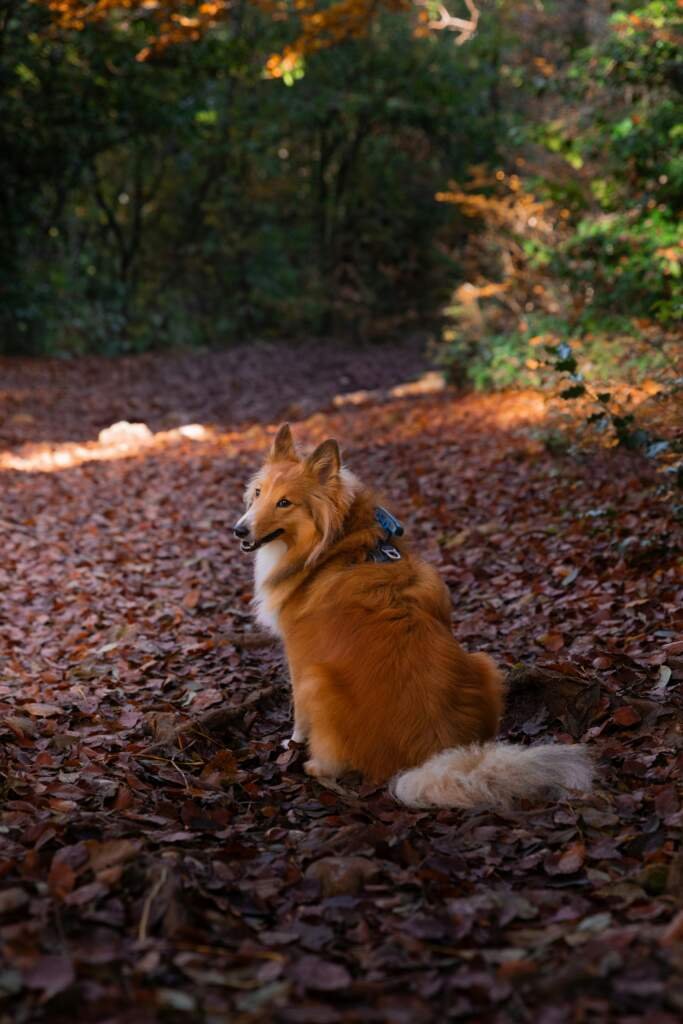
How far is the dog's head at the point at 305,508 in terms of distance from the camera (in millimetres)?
4734

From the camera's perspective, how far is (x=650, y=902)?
2912mm

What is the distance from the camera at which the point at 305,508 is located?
476cm

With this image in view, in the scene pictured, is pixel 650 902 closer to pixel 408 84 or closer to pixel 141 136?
pixel 141 136

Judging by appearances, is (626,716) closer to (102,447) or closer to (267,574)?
(267,574)

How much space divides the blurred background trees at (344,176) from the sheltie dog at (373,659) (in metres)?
2.07

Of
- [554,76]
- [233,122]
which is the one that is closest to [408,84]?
[233,122]

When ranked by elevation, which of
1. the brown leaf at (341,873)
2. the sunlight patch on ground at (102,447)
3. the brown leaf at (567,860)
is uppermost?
the sunlight patch on ground at (102,447)

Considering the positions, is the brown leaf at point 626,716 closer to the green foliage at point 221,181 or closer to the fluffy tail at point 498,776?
the fluffy tail at point 498,776

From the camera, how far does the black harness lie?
15.2 feet

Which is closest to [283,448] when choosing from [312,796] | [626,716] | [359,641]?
[359,641]

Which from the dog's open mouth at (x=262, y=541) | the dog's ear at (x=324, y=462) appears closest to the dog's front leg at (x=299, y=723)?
the dog's open mouth at (x=262, y=541)

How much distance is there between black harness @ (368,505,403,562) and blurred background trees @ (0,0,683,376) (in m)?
1.86

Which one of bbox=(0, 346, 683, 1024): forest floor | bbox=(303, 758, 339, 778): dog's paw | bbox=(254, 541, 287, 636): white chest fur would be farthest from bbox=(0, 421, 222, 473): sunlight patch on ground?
bbox=(303, 758, 339, 778): dog's paw

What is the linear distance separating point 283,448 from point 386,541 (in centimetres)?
80
